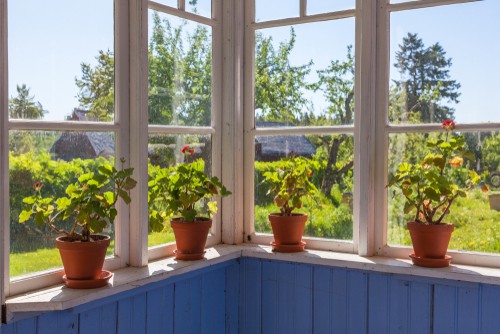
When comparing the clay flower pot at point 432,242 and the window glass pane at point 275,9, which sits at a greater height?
the window glass pane at point 275,9

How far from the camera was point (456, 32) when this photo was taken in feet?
7.43

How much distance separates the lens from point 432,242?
2189 mm

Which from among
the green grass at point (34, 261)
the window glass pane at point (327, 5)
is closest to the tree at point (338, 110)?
the window glass pane at point (327, 5)

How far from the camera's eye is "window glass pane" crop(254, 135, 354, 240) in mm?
2541

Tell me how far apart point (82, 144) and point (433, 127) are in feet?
4.89

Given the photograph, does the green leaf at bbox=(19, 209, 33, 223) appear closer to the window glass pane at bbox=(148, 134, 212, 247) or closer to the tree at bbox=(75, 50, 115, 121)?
the tree at bbox=(75, 50, 115, 121)

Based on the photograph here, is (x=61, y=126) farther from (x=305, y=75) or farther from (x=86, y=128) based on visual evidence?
(x=305, y=75)

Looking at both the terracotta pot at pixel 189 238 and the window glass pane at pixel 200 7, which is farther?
the window glass pane at pixel 200 7

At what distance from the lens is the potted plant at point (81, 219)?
1871 mm

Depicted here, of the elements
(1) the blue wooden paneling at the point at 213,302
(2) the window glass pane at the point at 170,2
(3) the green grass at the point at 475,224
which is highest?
(2) the window glass pane at the point at 170,2

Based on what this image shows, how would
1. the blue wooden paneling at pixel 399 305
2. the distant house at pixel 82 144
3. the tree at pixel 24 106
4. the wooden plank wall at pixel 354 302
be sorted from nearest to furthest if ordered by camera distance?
the tree at pixel 24 106, the distant house at pixel 82 144, the wooden plank wall at pixel 354 302, the blue wooden paneling at pixel 399 305

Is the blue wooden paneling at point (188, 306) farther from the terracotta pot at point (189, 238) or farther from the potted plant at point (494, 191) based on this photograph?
the potted plant at point (494, 191)

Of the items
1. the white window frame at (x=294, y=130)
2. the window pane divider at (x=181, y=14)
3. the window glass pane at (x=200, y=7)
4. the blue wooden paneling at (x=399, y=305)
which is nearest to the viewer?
the blue wooden paneling at (x=399, y=305)

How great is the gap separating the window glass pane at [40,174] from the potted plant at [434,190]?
51.2 inches
